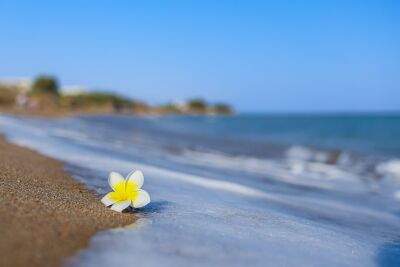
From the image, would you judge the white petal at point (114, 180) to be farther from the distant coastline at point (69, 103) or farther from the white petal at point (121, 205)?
the distant coastline at point (69, 103)

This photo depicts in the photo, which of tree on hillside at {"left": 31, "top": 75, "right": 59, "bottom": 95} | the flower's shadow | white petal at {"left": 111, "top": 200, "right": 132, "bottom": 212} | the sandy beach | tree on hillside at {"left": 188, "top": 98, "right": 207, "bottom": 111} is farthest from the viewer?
tree on hillside at {"left": 188, "top": 98, "right": 207, "bottom": 111}

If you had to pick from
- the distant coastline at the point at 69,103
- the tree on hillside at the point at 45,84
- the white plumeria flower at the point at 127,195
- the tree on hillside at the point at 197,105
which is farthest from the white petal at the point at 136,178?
the tree on hillside at the point at 197,105

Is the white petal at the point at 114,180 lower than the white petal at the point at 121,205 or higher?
higher

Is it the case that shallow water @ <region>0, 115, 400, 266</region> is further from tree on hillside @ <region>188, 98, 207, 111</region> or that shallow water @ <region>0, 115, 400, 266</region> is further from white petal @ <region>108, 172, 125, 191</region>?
tree on hillside @ <region>188, 98, 207, 111</region>

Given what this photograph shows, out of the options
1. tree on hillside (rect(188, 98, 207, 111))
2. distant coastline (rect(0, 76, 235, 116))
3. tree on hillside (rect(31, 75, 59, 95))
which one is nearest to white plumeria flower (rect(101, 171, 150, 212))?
distant coastline (rect(0, 76, 235, 116))

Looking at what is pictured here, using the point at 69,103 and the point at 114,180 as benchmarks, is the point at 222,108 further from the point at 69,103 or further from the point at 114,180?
the point at 114,180

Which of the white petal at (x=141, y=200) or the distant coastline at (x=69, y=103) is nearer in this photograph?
the white petal at (x=141, y=200)

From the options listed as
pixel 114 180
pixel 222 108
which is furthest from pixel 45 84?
pixel 222 108

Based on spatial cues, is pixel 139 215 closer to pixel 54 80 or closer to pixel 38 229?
pixel 38 229
